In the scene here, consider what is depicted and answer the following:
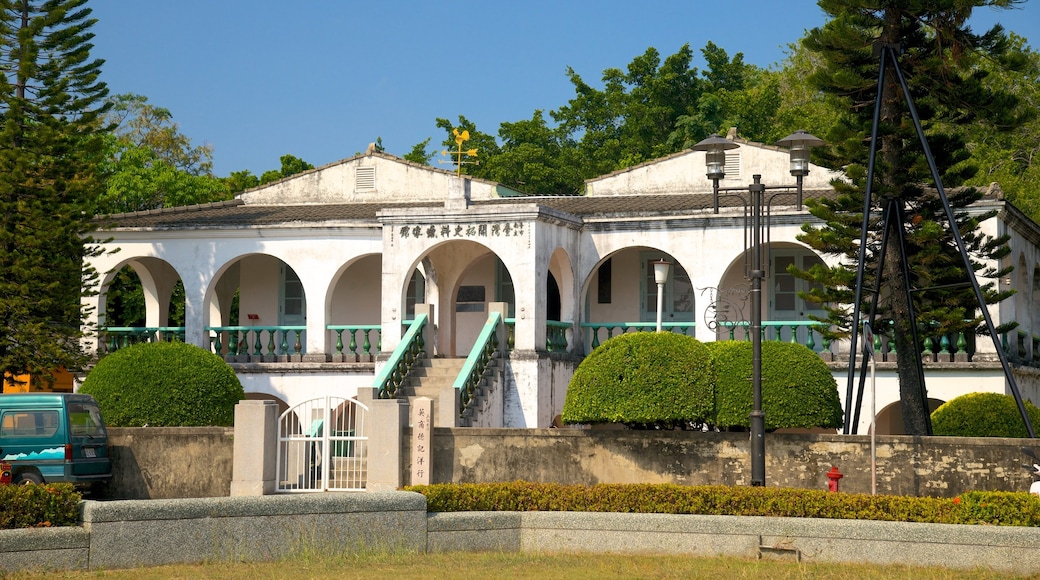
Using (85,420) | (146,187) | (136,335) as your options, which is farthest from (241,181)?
(85,420)

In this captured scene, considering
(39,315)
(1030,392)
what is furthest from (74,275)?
(1030,392)

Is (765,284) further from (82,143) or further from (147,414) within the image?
(82,143)

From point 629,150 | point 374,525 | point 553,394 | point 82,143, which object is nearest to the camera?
point 374,525

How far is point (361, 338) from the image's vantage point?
86.1 ft

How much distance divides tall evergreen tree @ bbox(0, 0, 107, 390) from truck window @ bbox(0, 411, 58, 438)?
5951mm

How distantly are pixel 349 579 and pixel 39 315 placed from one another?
529 inches

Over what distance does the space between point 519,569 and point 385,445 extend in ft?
15.3

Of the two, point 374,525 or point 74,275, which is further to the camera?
point 74,275

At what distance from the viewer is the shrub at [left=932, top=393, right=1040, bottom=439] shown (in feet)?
60.3

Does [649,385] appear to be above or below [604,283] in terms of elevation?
below

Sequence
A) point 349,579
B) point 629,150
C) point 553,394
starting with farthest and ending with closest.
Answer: point 629,150 < point 553,394 < point 349,579

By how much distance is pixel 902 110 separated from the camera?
62.9 ft

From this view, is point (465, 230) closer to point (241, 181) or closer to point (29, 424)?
point (29, 424)

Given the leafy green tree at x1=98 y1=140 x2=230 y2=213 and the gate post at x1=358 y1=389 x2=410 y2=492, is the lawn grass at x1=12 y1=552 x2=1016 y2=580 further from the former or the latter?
the leafy green tree at x1=98 y1=140 x2=230 y2=213
